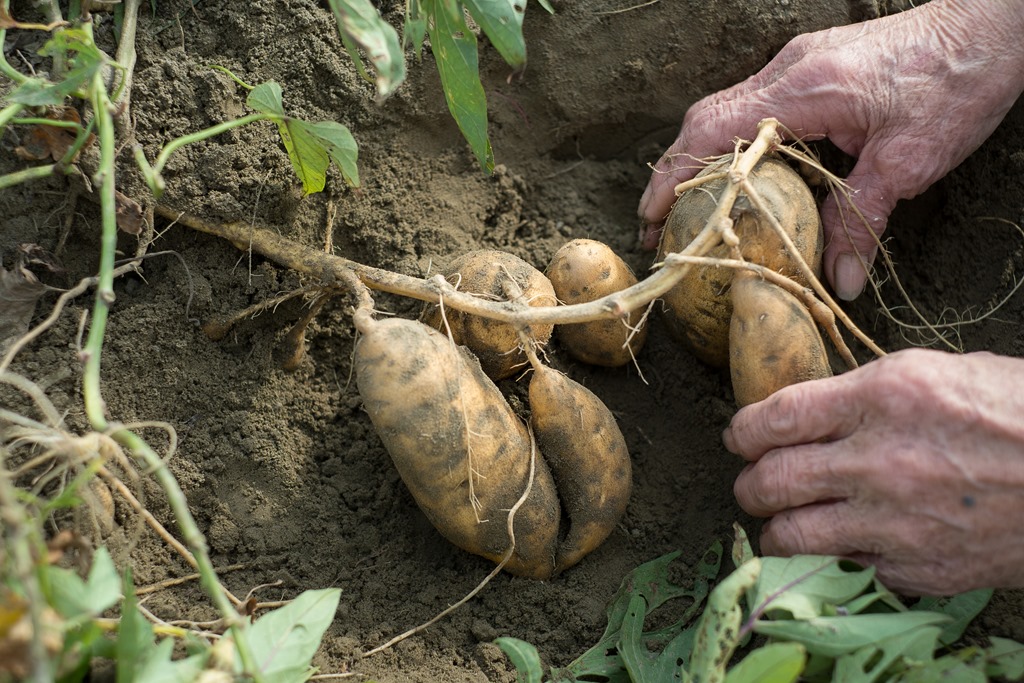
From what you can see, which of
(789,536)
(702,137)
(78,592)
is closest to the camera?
(78,592)

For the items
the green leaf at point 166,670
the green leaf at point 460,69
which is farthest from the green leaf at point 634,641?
the green leaf at point 460,69

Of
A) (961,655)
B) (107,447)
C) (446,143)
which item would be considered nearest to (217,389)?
(107,447)

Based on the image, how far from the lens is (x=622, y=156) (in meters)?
2.13

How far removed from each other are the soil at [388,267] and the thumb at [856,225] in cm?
19

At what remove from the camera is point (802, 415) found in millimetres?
1347

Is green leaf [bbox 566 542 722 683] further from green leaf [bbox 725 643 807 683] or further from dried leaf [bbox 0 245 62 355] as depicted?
dried leaf [bbox 0 245 62 355]

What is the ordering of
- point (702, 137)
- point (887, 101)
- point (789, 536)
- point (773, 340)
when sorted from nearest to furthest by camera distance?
1. point (789, 536)
2. point (773, 340)
3. point (887, 101)
4. point (702, 137)

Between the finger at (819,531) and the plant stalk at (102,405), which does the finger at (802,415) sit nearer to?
the finger at (819,531)

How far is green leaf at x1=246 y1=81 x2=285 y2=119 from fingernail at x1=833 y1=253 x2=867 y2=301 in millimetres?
1162

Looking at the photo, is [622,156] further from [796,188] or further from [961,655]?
[961,655]

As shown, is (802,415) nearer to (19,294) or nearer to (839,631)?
(839,631)

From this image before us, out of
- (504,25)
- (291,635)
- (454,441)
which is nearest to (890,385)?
(454,441)

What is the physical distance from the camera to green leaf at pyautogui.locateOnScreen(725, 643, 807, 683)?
1025mm

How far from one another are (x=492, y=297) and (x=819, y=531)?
0.70 m
